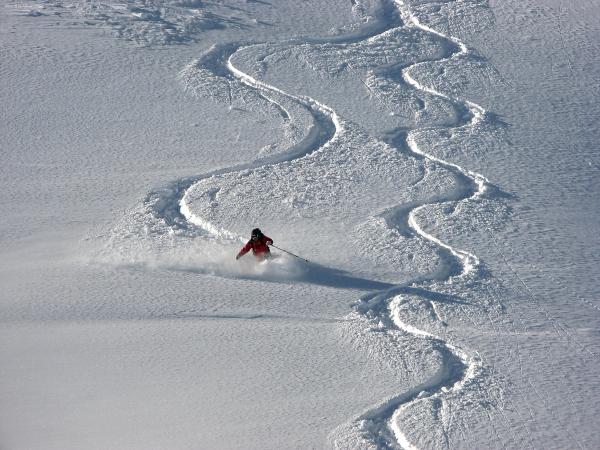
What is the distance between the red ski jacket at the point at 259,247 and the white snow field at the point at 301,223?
19 cm

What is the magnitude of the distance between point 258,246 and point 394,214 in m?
2.61

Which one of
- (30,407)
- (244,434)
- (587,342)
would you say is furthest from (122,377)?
(587,342)

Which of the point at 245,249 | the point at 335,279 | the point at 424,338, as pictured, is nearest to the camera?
the point at 424,338

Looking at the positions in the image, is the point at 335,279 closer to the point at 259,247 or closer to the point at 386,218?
the point at 259,247

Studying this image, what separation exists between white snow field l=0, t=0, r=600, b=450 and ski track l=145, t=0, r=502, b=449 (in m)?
0.04

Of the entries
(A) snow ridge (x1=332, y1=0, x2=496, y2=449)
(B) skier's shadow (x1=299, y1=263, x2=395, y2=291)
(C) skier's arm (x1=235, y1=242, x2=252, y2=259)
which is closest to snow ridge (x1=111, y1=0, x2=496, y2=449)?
(A) snow ridge (x1=332, y1=0, x2=496, y2=449)

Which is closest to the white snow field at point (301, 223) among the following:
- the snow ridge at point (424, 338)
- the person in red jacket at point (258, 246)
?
the snow ridge at point (424, 338)

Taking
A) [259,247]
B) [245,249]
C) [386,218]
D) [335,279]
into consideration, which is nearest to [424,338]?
[335,279]

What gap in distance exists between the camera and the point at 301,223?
42.3 feet

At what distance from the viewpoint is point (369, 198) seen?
13609mm

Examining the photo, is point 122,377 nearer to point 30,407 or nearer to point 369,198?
point 30,407

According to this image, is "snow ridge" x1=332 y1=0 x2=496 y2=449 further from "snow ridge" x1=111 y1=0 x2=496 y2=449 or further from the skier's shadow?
the skier's shadow

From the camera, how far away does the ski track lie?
28.6 feet

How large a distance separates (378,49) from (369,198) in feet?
20.6
